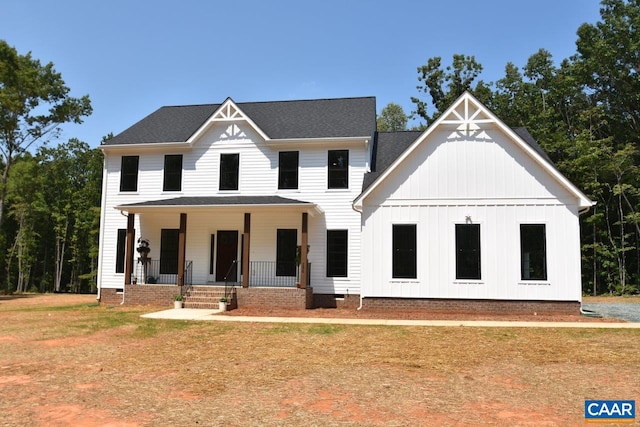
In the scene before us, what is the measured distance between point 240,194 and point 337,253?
16.7ft

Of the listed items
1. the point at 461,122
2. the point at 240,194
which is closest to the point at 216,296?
the point at 240,194

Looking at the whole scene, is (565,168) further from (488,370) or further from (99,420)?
(99,420)

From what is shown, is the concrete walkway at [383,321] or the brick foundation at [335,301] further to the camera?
the brick foundation at [335,301]

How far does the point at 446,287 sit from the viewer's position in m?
16.6

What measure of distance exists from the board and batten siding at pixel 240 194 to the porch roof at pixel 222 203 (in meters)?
0.34

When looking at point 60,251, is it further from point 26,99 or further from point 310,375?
point 310,375

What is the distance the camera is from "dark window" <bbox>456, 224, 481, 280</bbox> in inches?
653

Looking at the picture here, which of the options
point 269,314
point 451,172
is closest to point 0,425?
point 269,314

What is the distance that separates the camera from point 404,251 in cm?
Result: 1700

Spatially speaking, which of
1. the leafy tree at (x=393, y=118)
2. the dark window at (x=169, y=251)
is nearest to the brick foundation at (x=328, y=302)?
the dark window at (x=169, y=251)

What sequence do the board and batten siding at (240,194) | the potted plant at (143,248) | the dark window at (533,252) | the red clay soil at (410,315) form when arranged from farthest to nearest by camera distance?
the potted plant at (143,248) < the board and batten siding at (240,194) < the dark window at (533,252) < the red clay soil at (410,315)

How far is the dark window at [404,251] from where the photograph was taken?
1695 cm

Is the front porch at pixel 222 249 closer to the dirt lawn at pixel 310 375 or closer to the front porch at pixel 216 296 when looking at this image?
the front porch at pixel 216 296

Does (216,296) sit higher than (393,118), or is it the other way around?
(393,118)
